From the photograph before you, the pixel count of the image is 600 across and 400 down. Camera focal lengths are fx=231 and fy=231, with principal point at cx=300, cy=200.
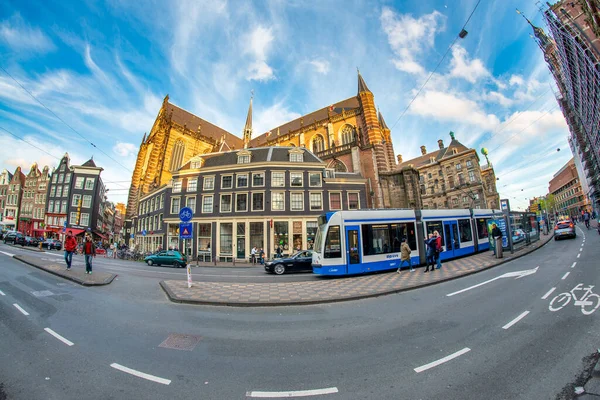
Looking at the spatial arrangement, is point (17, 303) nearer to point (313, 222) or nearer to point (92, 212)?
point (313, 222)

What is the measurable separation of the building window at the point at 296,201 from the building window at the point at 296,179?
1.13 m

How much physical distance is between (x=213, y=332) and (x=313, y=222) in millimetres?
19959

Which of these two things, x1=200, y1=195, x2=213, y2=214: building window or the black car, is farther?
x1=200, y1=195, x2=213, y2=214: building window

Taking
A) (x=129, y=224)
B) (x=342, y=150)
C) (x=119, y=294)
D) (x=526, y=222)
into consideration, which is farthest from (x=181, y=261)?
(x=526, y=222)

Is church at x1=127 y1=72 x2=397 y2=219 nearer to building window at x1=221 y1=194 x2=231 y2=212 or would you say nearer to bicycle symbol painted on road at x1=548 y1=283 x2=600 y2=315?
building window at x1=221 y1=194 x2=231 y2=212

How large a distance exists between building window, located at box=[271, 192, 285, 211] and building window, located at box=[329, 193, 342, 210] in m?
5.24

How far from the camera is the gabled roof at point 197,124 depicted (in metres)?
44.0

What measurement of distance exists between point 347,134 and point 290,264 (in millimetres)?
26542

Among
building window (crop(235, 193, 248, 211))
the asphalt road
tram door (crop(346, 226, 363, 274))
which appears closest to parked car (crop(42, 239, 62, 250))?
building window (crop(235, 193, 248, 211))

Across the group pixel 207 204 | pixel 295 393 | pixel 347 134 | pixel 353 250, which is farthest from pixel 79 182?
pixel 295 393

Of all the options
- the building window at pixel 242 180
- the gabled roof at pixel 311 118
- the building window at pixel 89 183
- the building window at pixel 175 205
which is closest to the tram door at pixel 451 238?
the building window at pixel 242 180

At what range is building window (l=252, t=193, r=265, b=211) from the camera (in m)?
25.0

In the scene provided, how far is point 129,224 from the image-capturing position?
38625mm

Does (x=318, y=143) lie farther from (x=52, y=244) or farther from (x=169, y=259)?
(x=52, y=244)
